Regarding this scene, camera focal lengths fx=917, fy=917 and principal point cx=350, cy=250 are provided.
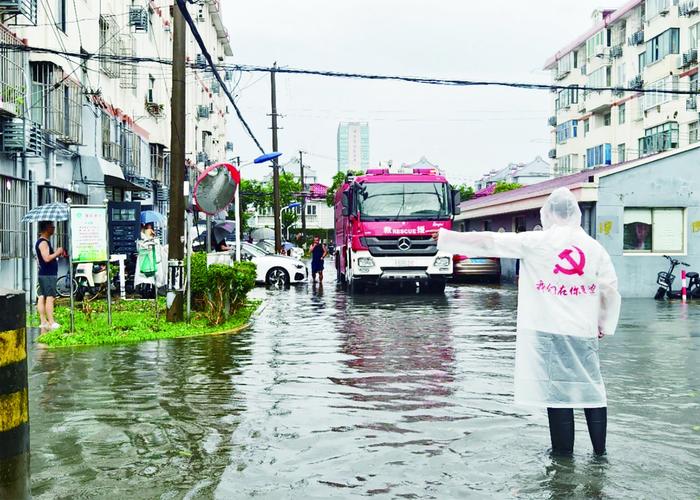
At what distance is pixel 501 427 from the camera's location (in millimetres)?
7410

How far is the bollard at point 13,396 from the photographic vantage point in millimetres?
4125

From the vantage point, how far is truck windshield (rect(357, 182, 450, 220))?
81.8ft

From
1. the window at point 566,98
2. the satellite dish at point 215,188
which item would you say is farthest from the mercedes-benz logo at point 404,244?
the window at point 566,98

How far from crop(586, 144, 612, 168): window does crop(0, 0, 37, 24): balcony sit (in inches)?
A: 1843

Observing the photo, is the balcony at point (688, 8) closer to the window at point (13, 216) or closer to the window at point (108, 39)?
the window at point (108, 39)

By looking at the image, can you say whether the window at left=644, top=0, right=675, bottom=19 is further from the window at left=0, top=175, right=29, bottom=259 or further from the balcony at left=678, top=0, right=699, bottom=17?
the window at left=0, top=175, right=29, bottom=259

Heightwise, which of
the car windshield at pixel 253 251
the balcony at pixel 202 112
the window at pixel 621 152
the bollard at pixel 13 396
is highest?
the balcony at pixel 202 112

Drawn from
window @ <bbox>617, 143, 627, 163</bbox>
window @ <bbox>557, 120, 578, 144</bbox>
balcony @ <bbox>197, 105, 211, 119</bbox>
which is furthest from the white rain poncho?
window @ <bbox>557, 120, 578, 144</bbox>

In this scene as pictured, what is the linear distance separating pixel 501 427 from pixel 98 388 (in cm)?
421

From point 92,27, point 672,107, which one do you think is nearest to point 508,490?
point 92,27

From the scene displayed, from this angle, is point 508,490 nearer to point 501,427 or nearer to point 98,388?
point 501,427

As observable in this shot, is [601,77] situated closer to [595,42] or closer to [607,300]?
[595,42]


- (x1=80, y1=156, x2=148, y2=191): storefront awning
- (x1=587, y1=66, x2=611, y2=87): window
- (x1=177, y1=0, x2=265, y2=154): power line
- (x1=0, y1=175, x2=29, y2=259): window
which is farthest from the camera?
(x1=587, y1=66, x2=611, y2=87): window

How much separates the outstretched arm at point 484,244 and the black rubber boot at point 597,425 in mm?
1177
